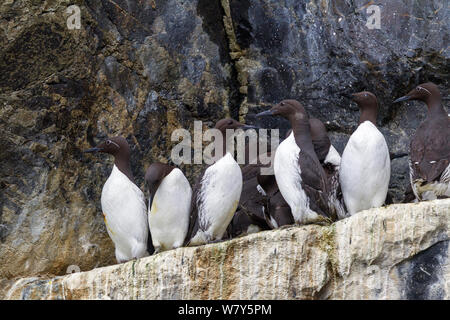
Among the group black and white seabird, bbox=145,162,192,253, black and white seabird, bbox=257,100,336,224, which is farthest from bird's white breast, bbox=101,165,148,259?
black and white seabird, bbox=257,100,336,224

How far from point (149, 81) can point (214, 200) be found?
2170mm

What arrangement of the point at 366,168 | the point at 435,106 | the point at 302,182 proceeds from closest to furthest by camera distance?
1. the point at 302,182
2. the point at 366,168
3. the point at 435,106

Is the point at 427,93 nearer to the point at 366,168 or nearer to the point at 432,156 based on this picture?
the point at 432,156

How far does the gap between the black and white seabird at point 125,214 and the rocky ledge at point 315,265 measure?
2.23 feet

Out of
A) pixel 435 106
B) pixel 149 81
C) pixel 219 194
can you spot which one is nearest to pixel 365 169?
pixel 435 106

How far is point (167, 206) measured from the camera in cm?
809

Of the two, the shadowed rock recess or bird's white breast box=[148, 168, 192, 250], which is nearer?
bird's white breast box=[148, 168, 192, 250]

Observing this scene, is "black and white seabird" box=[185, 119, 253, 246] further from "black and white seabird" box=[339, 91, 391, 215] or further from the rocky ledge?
"black and white seabird" box=[339, 91, 391, 215]

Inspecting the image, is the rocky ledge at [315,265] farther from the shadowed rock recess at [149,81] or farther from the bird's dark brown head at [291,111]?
the bird's dark brown head at [291,111]

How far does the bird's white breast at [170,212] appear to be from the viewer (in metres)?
8.09

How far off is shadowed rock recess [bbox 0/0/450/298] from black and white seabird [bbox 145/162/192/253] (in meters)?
1.11

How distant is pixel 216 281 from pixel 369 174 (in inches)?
69.1

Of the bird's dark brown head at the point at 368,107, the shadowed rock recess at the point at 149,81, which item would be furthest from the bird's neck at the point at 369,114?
the shadowed rock recess at the point at 149,81

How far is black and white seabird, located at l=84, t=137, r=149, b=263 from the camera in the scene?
8227 mm
